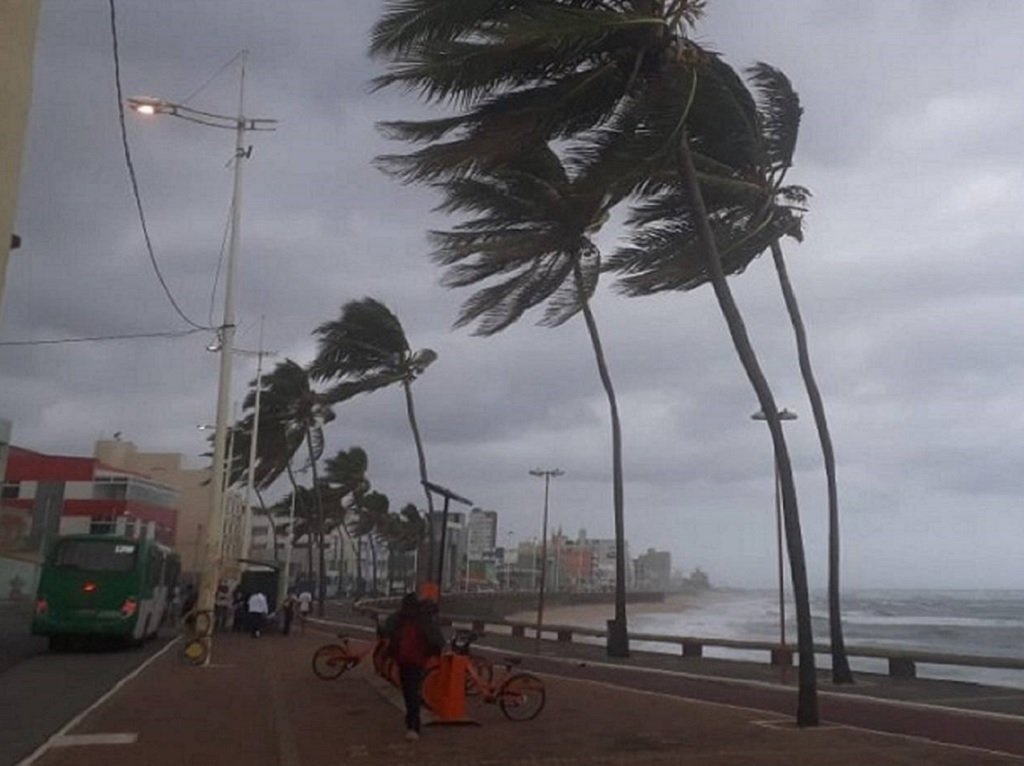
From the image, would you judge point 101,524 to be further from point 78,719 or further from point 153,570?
point 78,719

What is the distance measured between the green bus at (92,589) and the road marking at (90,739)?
1276 cm

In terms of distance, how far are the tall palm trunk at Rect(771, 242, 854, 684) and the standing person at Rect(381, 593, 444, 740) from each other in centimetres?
1028

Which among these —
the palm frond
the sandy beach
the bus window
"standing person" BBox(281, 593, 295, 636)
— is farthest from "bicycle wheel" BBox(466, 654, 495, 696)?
the sandy beach

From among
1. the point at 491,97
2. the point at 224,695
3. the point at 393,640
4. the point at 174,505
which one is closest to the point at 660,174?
the point at 491,97

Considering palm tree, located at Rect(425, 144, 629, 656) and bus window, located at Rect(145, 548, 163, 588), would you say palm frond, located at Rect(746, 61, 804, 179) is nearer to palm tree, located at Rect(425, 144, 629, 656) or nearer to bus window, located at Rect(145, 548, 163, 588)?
palm tree, located at Rect(425, 144, 629, 656)

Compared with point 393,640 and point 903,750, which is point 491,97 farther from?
point 903,750

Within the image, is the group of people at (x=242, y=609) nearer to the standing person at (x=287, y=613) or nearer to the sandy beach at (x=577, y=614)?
the standing person at (x=287, y=613)

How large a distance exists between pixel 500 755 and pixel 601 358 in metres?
16.5

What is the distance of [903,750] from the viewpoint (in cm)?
1052

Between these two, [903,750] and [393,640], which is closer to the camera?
[903,750]

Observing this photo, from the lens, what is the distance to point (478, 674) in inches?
523

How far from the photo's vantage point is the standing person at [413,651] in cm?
1103

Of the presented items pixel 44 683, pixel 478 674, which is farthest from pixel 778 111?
pixel 44 683

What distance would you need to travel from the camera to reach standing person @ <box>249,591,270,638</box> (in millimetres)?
29891
